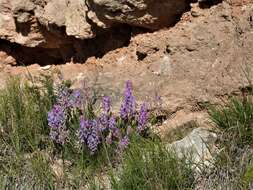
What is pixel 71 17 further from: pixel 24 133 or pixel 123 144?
pixel 123 144

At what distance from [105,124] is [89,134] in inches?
5.8

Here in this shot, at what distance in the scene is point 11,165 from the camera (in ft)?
13.7

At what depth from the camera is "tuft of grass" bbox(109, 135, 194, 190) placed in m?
3.64

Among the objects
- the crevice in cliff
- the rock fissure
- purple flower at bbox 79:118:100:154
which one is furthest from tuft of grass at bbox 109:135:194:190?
the crevice in cliff

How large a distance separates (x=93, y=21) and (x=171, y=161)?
1.99 metres

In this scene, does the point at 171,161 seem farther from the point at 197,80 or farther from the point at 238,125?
the point at 197,80

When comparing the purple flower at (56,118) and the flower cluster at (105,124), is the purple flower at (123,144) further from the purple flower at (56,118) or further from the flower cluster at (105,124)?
the purple flower at (56,118)

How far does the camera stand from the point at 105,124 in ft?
14.1

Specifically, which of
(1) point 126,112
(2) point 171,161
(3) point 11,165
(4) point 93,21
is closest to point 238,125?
(2) point 171,161

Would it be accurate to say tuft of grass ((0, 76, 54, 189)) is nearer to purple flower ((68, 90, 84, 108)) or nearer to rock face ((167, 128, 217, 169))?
purple flower ((68, 90, 84, 108))

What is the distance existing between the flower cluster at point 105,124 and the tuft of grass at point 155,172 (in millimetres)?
360

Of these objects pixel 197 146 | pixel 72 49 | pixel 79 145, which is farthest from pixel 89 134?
pixel 72 49

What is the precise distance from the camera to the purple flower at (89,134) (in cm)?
415

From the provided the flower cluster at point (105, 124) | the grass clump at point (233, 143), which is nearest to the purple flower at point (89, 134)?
the flower cluster at point (105, 124)
